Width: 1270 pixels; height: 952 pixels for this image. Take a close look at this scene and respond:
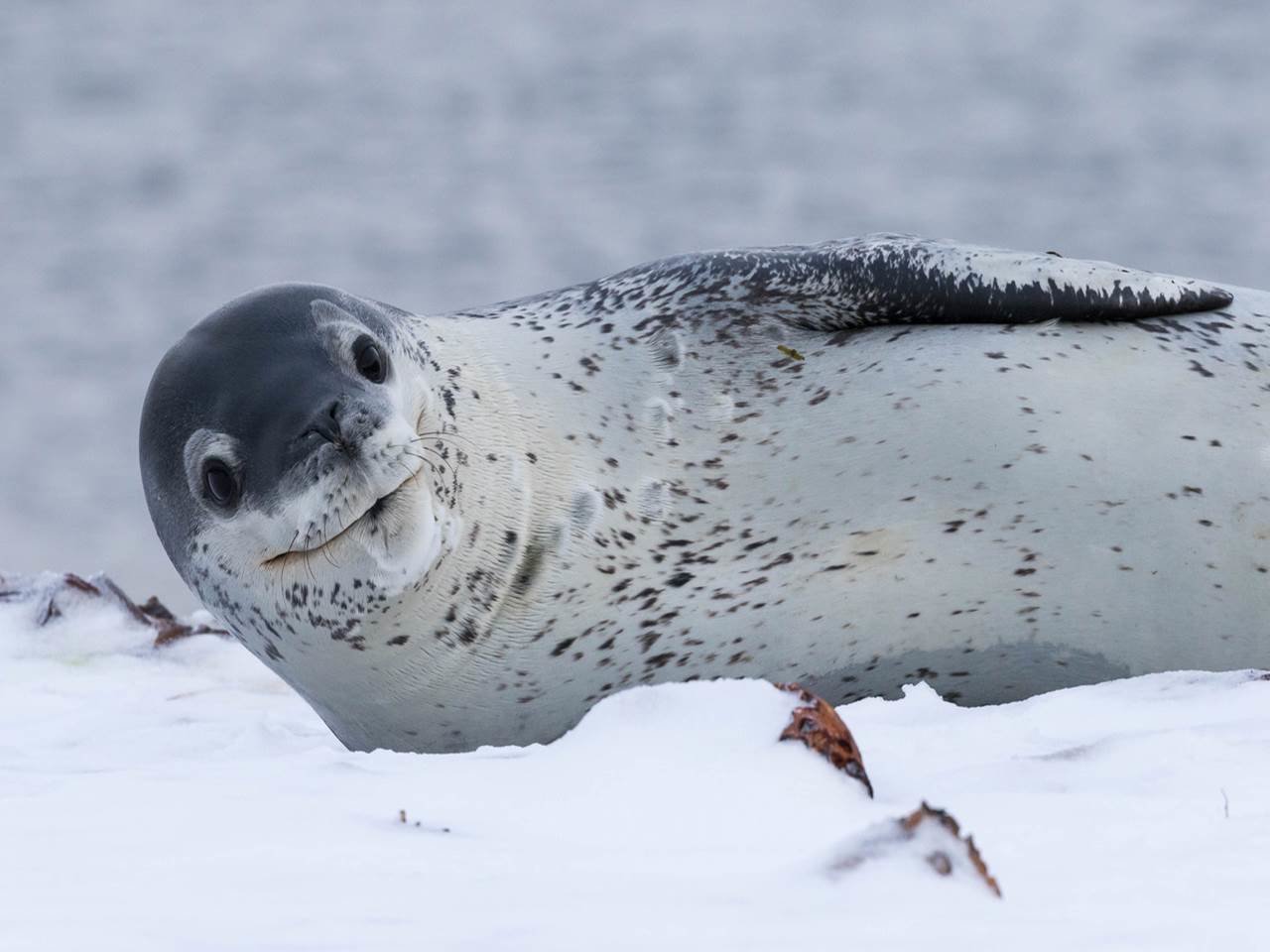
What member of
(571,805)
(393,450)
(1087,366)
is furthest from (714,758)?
(1087,366)

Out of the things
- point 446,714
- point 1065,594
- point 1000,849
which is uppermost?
point 1000,849

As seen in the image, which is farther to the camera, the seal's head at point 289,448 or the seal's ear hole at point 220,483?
the seal's ear hole at point 220,483

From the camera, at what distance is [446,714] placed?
3.88 m

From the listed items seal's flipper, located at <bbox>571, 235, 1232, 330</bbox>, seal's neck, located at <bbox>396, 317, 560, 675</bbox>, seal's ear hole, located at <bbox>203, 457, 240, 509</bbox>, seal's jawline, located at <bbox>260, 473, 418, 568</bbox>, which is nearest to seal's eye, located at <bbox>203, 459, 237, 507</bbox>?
seal's ear hole, located at <bbox>203, 457, 240, 509</bbox>

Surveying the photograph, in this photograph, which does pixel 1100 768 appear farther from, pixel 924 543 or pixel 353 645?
pixel 353 645

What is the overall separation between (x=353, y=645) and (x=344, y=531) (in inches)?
16.8

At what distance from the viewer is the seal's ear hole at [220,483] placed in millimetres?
3528

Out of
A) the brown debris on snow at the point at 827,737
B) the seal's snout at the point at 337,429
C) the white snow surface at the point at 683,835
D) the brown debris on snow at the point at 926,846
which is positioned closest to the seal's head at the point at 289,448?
the seal's snout at the point at 337,429

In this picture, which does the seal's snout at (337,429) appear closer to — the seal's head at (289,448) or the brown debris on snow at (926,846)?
the seal's head at (289,448)

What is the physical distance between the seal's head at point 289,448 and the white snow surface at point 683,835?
0.45 meters

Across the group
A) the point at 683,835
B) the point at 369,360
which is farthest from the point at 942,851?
the point at 369,360

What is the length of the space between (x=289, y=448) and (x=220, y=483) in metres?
0.27

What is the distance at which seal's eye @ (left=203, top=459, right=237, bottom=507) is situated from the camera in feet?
11.6

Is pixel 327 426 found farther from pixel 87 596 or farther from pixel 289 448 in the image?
pixel 87 596
